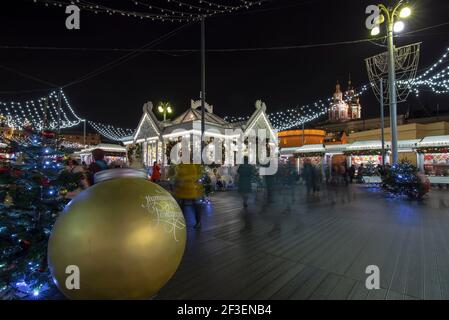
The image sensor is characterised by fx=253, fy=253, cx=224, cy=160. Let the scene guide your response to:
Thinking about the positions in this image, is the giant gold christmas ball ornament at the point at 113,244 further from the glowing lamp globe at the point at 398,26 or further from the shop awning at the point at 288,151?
the shop awning at the point at 288,151

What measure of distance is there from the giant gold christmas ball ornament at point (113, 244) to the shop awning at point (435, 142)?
25004mm

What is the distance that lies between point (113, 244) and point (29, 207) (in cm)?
185

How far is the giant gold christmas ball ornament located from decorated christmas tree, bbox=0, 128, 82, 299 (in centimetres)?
97

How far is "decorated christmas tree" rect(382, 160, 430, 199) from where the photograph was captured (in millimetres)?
12547

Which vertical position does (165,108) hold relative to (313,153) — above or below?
above

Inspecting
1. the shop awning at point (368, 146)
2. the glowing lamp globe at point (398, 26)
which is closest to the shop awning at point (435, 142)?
the shop awning at point (368, 146)

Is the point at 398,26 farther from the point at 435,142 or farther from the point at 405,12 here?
the point at 435,142

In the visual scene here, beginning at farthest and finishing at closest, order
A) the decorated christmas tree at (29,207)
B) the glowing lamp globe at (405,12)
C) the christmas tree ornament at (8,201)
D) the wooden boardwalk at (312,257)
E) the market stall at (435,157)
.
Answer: the market stall at (435,157), the glowing lamp globe at (405,12), the wooden boardwalk at (312,257), the christmas tree ornament at (8,201), the decorated christmas tree at (29,207)

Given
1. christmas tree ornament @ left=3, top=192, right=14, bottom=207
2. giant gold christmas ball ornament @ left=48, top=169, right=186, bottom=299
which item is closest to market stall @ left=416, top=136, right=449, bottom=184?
giant gold christmas ball ornament @ left=48, top=169, right=186, bottom=299

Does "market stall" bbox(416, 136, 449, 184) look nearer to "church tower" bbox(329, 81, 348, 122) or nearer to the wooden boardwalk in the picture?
the wooden boardwalk

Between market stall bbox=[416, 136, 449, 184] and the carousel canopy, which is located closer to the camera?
market stall bbox=[416, 136, 449, 184]

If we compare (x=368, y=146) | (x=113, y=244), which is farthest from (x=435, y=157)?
(x=113, y=244)

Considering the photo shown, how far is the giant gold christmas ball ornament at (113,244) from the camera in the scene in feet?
7.87

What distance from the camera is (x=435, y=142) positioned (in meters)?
20.7
